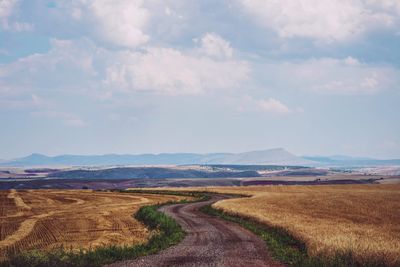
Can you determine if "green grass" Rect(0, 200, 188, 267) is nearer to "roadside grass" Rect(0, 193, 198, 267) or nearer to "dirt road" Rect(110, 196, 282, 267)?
"roadside grass" Rect(0, 193, 198, 267)

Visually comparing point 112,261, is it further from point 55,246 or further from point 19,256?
point 55,246

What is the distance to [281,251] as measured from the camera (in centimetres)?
2662

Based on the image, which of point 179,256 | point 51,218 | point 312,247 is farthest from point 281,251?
point 51,218

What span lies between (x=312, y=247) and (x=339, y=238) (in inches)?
72.1

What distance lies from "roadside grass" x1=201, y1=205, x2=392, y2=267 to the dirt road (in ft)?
2.20

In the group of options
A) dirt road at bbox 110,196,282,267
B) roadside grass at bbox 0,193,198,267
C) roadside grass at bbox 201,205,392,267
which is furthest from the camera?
dirt road at bbox 110,196,282,267

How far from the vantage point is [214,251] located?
86.0 feet

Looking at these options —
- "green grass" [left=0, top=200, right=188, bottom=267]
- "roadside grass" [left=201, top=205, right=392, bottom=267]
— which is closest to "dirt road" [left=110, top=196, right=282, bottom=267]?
"roadside grass" [left=201, top=205, right=392, bottom=267]

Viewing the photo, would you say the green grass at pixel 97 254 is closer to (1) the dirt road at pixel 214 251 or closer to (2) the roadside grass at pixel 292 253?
(1) the dirt road at pixel 214 251

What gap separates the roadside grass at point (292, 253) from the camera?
2097 centimetres

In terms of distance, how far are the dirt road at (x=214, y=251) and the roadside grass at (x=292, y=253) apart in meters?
0.67

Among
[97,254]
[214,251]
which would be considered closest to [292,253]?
[214,251]

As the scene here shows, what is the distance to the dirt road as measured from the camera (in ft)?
74.5

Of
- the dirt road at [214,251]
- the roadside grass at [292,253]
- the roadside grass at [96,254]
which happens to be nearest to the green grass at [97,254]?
the roadside grass at [96,254]
